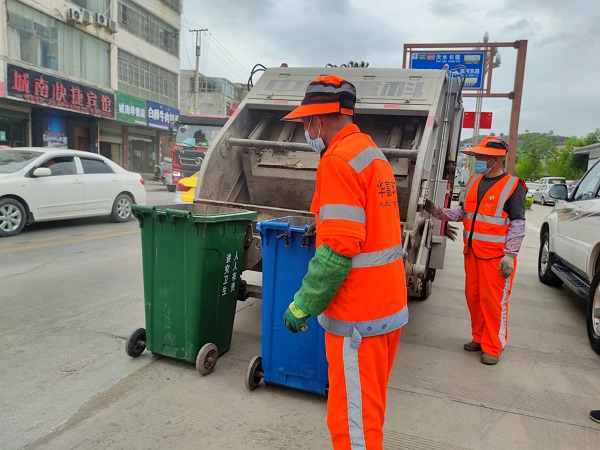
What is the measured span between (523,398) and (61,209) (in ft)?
26.5

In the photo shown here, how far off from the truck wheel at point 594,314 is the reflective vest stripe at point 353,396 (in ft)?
9.95

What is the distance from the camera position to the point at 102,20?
2008 centimetres

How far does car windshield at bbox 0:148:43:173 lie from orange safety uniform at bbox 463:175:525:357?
293 inches

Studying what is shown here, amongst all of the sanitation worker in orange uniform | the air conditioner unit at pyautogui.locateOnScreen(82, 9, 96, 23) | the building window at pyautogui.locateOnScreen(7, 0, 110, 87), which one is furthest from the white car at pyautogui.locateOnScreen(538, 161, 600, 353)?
the air conditioner unit at pyautogui.locateOnScreen(82, 9, 96, 23)

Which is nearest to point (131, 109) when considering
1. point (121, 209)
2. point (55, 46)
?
point (55, 46)

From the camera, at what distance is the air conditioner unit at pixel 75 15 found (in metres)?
18.6

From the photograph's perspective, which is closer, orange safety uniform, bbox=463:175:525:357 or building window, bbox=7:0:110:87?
orange safety uniform, bbox=463:175:525:357

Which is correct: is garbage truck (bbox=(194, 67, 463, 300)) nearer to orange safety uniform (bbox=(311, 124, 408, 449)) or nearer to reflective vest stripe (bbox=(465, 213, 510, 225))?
reflective vest stripe (bbox=(465, 213, 510, 225))

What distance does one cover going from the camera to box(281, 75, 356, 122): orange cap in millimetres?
1882

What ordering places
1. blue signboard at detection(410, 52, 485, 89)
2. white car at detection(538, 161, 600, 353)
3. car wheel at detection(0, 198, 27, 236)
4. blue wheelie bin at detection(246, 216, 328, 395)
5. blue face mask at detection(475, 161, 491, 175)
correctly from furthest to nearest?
1. blue signboard at detection(410, 52, 485, 89)
2. car wheel at detection(0, 198, 27, 236)
3. white car at detection(538, 161, 600, 353)
4. blue face mask at detection(475, 161, 491, 175)
5. blue wheelie bin at detection(246, 216, 328, 395)

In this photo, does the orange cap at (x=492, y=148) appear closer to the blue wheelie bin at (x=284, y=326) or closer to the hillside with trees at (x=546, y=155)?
the blue wheelie bin at (x=284, y=326)

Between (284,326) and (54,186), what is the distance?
6945mm

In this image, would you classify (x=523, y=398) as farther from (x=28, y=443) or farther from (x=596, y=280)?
(x=28, y=443)

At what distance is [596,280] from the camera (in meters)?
3.99
